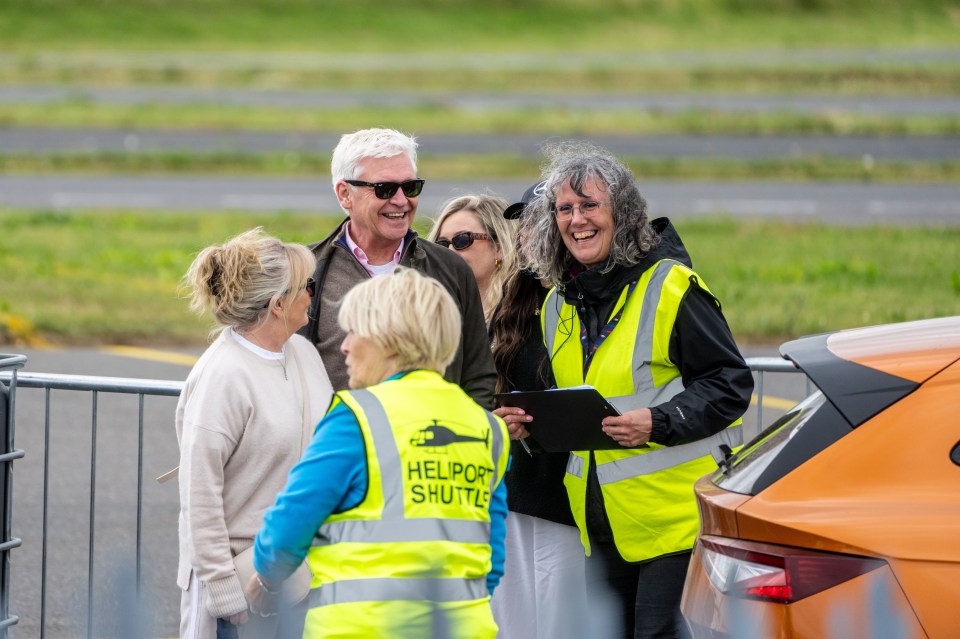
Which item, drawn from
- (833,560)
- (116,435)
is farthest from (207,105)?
(833,560)

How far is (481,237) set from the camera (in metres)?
4.98

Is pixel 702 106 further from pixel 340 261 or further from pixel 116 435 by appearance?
pixel 340 261

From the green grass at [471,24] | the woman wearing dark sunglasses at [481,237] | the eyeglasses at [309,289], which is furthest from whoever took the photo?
the green grass at [471,24]

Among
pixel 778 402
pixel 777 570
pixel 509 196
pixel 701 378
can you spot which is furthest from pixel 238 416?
pixel 509 196

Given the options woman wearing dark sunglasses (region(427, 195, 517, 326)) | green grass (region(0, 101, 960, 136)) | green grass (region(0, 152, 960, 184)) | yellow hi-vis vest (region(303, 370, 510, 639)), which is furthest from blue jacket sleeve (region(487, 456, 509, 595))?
green grass (region(0, 101, 960, 136))

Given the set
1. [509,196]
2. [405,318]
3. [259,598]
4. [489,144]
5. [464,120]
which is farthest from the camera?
[464,120]

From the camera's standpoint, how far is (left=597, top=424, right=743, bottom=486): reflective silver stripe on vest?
4.00 meters

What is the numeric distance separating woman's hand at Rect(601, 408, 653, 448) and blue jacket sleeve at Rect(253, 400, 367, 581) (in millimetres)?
1136

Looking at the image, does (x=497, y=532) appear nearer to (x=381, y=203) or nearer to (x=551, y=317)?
(x=551, y=317)

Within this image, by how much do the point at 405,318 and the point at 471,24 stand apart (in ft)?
130

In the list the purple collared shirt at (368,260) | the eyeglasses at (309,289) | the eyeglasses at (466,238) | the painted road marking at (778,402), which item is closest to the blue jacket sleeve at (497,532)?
the eyeglasses at (309,289)

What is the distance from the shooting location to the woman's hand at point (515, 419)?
4070mm

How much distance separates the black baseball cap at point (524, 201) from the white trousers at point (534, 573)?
1.10m

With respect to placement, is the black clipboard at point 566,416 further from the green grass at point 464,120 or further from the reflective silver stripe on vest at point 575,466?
the green grass at point 464,120
